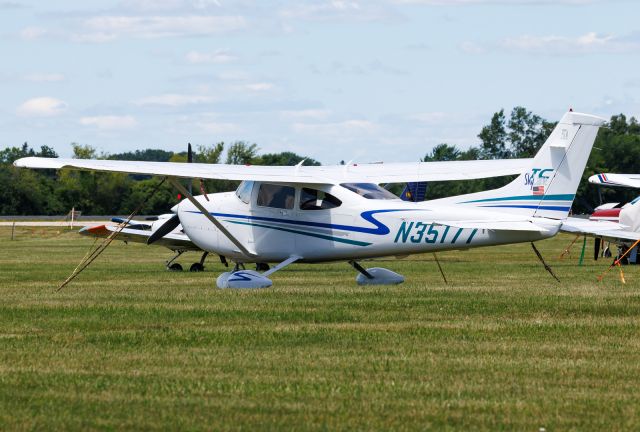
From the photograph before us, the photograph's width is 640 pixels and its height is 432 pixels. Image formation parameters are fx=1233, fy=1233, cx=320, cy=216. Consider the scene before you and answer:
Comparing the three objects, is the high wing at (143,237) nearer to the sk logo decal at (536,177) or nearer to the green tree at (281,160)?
the sk logo decal at (536,177)

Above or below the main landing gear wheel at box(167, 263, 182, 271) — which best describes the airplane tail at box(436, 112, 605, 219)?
above

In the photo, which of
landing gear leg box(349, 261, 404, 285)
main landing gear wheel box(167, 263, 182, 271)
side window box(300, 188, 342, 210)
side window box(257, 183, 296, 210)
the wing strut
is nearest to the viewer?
side window box(300, 188, 342, 210)

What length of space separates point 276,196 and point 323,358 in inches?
346

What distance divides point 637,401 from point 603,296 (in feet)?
28.1

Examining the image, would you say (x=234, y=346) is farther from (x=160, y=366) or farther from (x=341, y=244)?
(x=341, y=244)

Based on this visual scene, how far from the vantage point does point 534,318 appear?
14242 mm

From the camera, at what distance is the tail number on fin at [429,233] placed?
1805cm

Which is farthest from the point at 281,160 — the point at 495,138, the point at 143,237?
the point at 143,237

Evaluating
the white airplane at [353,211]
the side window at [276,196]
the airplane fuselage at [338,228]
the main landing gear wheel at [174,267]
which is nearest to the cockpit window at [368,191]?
the white airplane at [353,211]

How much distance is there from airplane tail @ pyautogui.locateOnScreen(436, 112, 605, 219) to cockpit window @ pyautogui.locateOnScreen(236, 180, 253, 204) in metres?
4.19

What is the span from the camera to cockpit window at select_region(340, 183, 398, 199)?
19.2 metres

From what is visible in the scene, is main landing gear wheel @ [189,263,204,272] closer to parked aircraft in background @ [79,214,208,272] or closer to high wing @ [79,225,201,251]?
parked aircraft in background @ [79,214,208,272]

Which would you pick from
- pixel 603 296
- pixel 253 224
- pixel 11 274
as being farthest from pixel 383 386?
pixel 11 274

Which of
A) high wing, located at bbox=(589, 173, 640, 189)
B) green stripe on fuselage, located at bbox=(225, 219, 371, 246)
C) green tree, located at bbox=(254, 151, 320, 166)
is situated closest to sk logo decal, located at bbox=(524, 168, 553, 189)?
green stripe on fuselage, located at bbox=(225, 219, 371, 246)
